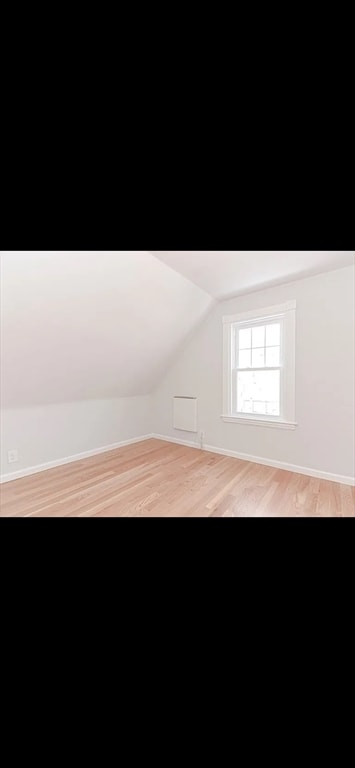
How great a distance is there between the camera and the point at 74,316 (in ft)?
6.90

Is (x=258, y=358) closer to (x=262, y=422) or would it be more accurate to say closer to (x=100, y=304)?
(x=262, y=422)

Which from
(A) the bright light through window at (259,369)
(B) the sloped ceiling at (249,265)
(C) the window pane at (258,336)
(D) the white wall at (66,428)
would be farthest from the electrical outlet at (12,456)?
(C) the window pane at (258,336)

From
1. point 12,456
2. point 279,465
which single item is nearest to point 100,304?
point 12,456

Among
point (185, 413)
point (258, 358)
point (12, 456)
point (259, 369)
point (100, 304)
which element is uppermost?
point (100, 304)

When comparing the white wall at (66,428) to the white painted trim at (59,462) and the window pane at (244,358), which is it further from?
the window pane at (244,358)

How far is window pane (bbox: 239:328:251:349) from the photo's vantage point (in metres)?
3.11

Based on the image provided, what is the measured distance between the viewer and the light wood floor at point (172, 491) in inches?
72.7

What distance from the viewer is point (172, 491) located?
2.18 meters

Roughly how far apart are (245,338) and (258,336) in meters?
0.17
